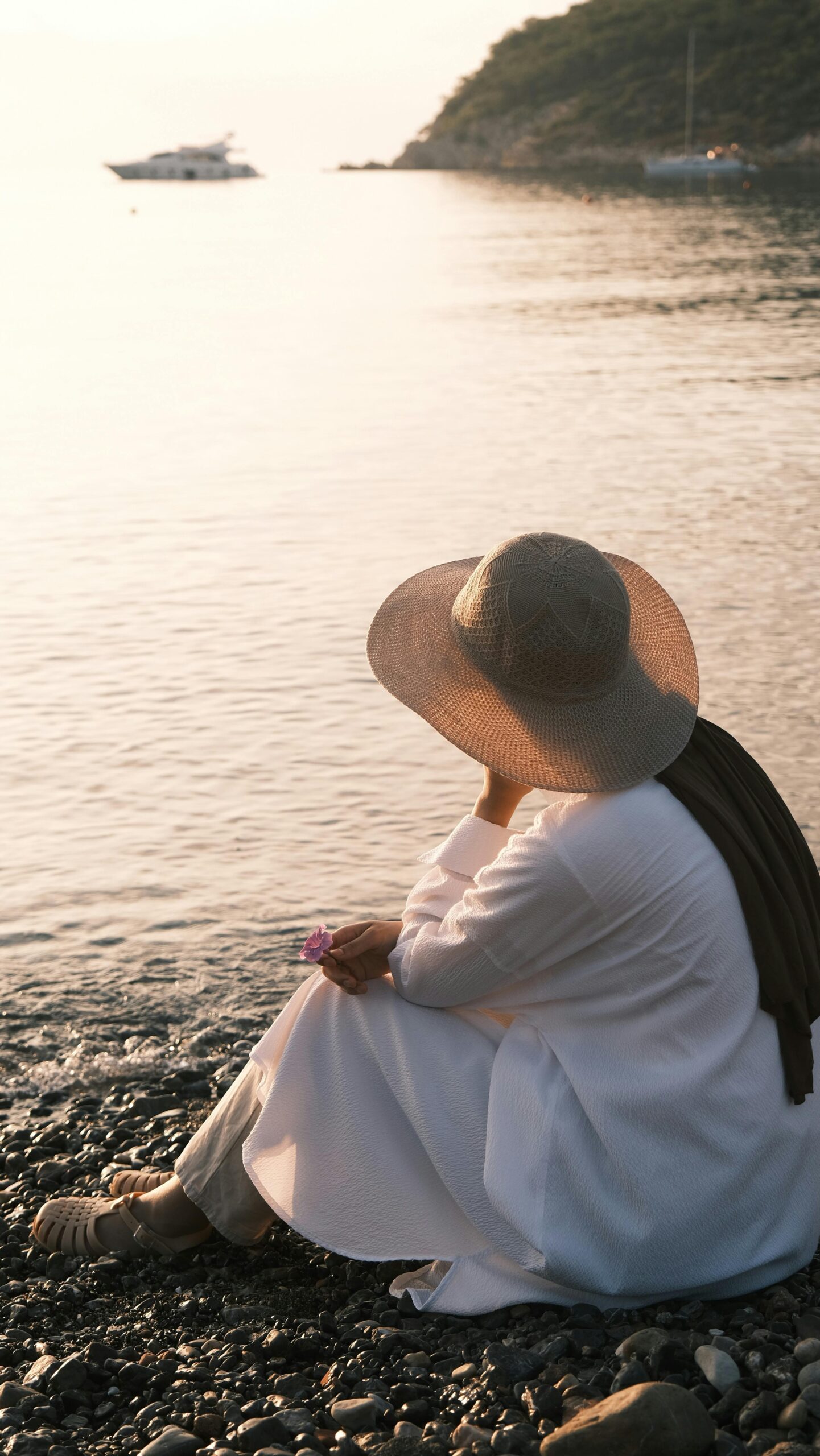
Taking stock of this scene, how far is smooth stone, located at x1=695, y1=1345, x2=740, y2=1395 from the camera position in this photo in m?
2.58


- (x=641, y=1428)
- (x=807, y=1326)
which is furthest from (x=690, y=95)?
(x=641, y=1428)

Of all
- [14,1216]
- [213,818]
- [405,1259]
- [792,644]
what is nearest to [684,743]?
[405,1259]

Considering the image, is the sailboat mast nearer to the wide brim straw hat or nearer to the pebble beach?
the wide brim straw hat

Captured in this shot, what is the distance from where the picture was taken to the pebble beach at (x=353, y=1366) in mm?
2479

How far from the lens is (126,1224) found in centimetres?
334

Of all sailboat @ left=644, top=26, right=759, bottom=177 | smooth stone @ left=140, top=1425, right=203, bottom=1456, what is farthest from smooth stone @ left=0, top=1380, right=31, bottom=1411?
sailboat @ left=644, top=26, right=759, bottom=177

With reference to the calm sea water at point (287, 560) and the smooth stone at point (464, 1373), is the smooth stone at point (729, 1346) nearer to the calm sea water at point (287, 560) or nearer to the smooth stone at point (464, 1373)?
the smooth stone at point (464, 1373)

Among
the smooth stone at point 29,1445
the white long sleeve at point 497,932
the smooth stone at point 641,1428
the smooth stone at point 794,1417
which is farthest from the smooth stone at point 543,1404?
the smooth stone at point 29,1445

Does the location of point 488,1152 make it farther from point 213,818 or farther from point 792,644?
point 792,644

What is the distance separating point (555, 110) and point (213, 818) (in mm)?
131871

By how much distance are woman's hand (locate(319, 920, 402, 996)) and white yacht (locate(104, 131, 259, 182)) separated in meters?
140

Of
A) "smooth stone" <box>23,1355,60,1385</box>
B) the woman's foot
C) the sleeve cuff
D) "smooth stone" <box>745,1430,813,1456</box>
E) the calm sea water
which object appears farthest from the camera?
the calm sea water

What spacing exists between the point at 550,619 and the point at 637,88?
126 meters

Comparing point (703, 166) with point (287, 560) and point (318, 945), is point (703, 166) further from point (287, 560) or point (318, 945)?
point (318, 945)
